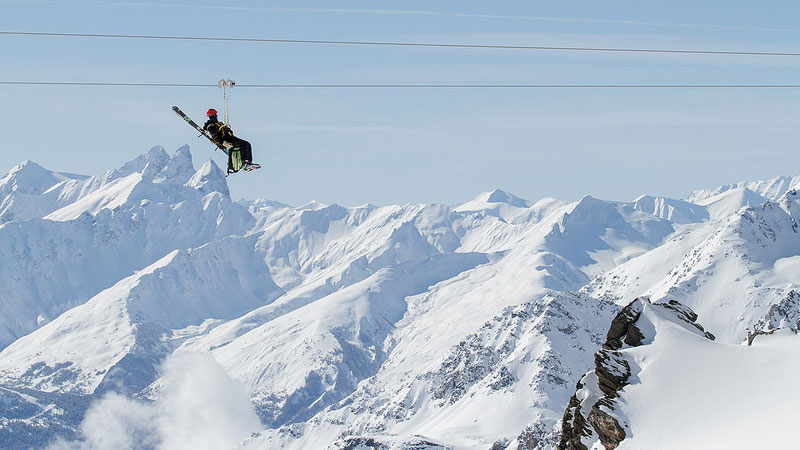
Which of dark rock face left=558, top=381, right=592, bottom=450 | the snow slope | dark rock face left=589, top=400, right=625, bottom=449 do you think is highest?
the snow slope

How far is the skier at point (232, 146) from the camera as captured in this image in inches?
2077

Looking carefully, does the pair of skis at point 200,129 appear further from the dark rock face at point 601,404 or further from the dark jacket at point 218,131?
the dark rock face at point 601,404

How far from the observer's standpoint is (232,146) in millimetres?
52750

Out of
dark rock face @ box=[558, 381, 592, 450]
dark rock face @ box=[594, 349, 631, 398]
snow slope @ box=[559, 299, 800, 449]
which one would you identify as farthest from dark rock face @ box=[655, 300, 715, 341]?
dark rock face @ box=[558, 381, 592, 450]

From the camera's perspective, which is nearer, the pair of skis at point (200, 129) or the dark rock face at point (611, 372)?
the pair of skis at point (200, 129)

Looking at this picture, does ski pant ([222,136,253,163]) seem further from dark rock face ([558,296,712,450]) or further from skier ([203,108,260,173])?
dark rock face ([558,296,712,450])

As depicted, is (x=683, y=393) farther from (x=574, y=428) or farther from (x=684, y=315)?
(x=684, y=315)

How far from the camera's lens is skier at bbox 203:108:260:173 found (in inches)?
2077

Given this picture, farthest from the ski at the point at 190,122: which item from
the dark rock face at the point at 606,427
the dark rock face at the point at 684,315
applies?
the dark rock face at the point at 684,315

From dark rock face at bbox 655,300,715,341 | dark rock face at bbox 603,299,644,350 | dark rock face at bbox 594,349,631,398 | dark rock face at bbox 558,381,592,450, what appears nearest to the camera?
dark rock face at bbox 558,381,592,450

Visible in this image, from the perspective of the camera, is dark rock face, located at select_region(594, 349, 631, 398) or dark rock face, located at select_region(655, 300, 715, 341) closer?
dark rock face, located at select_region(594, 349, 631, 398)

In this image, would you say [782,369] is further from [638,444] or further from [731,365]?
[638,444]

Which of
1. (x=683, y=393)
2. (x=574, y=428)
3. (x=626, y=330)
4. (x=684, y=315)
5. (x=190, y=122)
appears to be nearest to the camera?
(x=190, y=122)

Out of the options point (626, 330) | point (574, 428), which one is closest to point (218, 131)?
point (574, 428)
